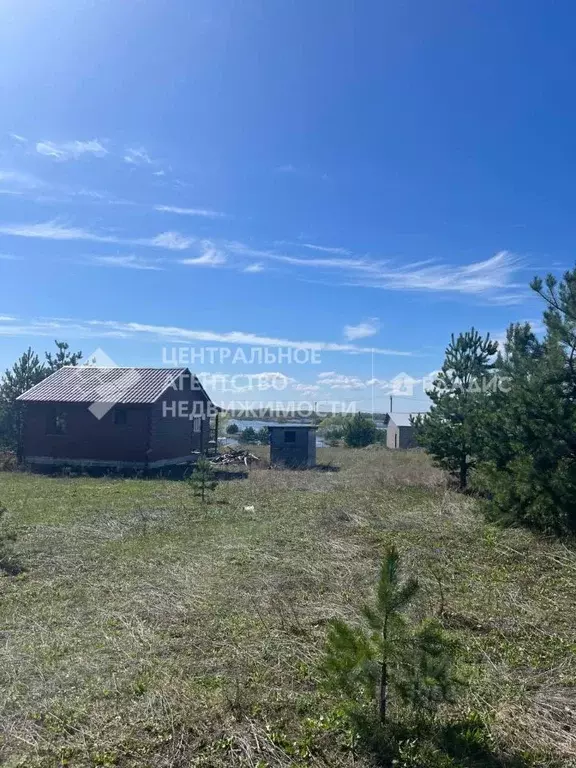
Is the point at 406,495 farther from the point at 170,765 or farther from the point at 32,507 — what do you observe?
the point at 170,765

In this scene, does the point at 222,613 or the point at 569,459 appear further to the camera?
the point at 569,459

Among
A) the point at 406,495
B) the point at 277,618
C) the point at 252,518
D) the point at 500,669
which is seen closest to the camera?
the point at 500,669

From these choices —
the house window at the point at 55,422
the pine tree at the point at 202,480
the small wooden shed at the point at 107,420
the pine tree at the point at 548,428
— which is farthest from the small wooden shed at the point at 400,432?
the pine tree at the point at 548,428

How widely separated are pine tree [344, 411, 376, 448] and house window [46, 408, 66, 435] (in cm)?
2432

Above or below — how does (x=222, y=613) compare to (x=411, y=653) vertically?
below

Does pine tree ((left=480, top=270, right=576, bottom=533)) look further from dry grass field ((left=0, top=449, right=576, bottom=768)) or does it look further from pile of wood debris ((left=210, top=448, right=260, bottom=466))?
pile of wood debris ((left=210, top=448, right=260, bottom=466))

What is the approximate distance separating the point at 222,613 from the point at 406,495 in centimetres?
946

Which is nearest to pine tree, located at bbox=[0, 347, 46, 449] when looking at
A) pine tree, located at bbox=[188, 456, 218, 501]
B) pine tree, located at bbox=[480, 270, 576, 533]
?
pine tree, located at bbox=[188, 456, 218, 501]

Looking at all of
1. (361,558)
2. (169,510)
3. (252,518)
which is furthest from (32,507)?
(361,558)

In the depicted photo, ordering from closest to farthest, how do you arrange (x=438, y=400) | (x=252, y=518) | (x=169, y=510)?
(x=252, y=518) < (x=169, y=510) < (x=438, y=400)

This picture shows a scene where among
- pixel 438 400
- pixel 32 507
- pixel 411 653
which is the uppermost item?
pixel 438 400

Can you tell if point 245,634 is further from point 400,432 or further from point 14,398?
point 400,432

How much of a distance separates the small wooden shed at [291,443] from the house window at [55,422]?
864 cm

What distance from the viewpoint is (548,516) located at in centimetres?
873
